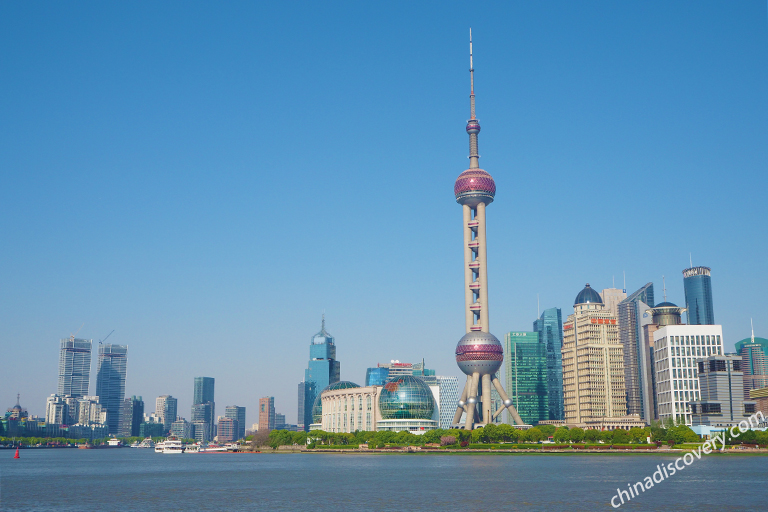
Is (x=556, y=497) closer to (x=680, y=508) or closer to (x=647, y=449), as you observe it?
(x=680, y=508)

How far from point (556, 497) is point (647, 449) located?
11807cm

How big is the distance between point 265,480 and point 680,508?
72314mm

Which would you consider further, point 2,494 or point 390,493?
point 2,494

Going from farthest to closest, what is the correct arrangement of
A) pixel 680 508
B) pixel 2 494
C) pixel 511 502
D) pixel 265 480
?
pixel 265 480
pixel 2 494
pixel 511 502
pixel 680 508

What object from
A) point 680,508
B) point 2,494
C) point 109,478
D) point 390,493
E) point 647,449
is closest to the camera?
point 680,508

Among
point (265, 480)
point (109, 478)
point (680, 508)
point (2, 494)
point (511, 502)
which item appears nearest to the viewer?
point (680, 508)

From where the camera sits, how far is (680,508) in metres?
83.3

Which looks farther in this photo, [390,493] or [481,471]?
[481,471]

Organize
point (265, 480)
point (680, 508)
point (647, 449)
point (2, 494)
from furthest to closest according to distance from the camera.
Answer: point (647, 449) < point (265, 480) < point (2, 494) < point (680, 508)

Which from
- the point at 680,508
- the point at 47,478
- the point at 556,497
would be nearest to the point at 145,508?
the point at 556,497

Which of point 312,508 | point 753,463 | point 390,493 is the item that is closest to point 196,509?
point 312,508

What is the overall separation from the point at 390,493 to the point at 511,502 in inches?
763

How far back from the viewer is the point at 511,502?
89250 mm

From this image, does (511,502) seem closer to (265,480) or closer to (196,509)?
(196,509)
